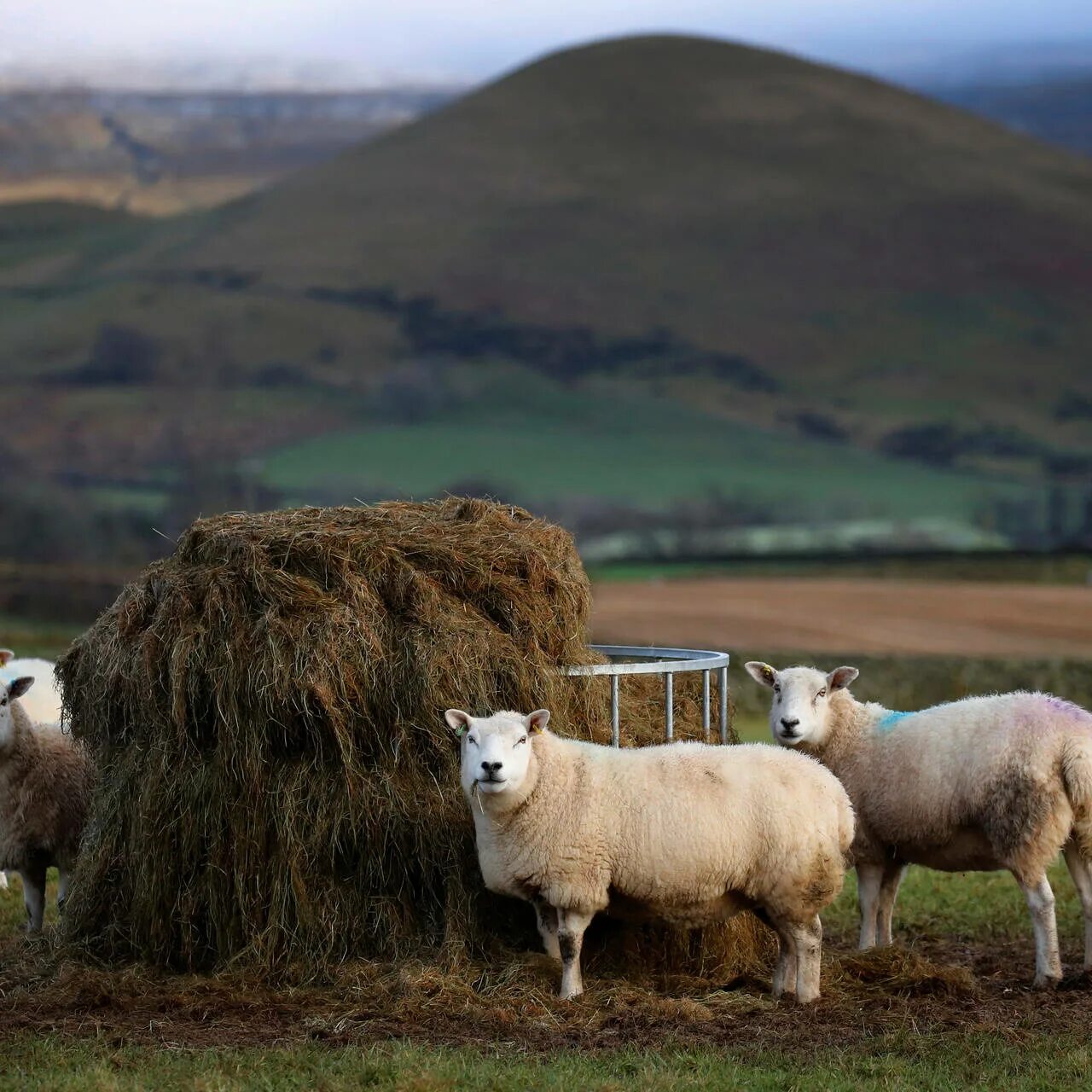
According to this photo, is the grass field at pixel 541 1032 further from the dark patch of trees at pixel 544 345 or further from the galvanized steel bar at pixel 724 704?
the dark patch of trees at pixel 544 345

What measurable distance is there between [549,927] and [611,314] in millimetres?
130523

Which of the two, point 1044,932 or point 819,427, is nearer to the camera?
point 1044,932

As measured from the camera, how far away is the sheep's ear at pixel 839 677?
1081cm

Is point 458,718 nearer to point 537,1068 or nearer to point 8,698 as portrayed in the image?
point 537,1068

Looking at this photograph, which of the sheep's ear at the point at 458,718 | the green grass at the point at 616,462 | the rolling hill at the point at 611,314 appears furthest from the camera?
the rolling hill at the point at 611,314

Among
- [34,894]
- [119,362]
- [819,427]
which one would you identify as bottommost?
[819,427]

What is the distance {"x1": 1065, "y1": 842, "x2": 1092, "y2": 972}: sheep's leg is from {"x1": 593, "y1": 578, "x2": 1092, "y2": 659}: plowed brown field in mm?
30859

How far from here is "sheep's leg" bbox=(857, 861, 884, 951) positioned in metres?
10.6

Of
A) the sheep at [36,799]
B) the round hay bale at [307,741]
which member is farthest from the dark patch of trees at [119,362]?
the round hay bale at [307,741]

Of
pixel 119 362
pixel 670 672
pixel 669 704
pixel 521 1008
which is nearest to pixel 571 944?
pixel 521 1008

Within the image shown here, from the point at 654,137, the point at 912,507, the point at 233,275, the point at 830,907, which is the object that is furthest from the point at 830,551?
the point at 654,137

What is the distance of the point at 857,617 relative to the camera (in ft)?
175

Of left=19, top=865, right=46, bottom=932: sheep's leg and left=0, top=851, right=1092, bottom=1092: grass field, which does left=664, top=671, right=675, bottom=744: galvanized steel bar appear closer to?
left=0, top=851, right=1092, bottom=1092: grass field

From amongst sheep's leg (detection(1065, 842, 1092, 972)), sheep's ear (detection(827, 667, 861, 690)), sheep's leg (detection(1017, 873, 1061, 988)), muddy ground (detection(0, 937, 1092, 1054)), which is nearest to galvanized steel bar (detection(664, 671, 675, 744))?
sheep's ear (detection(827, 667, 861, 690))
